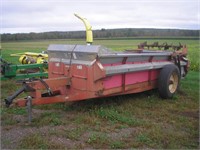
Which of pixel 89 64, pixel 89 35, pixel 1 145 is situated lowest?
pixel 1 145

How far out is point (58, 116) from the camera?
5.59m

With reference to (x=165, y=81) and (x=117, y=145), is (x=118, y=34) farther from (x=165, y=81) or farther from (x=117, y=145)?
(x=117, y=145)

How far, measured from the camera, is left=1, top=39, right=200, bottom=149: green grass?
4.39m

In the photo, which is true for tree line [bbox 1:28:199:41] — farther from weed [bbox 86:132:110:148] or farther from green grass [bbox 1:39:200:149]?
weed [bbox 86:132:110:148]

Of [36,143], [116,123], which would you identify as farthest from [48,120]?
[116,123]

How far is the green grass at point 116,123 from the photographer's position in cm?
439

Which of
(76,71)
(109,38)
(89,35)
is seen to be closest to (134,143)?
(76,71)

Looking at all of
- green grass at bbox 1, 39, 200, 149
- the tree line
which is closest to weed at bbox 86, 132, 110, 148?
green grass at bbox 1, 39, 200, 149

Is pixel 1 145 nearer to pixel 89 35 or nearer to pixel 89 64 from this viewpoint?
pixel 89 64

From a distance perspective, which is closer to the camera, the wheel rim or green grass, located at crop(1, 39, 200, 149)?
green grass, located at crop(1, 39, 200, 149)

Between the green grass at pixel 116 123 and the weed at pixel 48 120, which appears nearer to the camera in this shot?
the green grass at pixel 116 123

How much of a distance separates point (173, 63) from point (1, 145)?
488 cm

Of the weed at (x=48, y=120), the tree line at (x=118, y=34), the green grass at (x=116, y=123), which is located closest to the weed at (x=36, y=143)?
the green grass at (x=116, y=123)

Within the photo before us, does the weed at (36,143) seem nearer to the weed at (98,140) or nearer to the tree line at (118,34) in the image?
the weed at (98,140)
